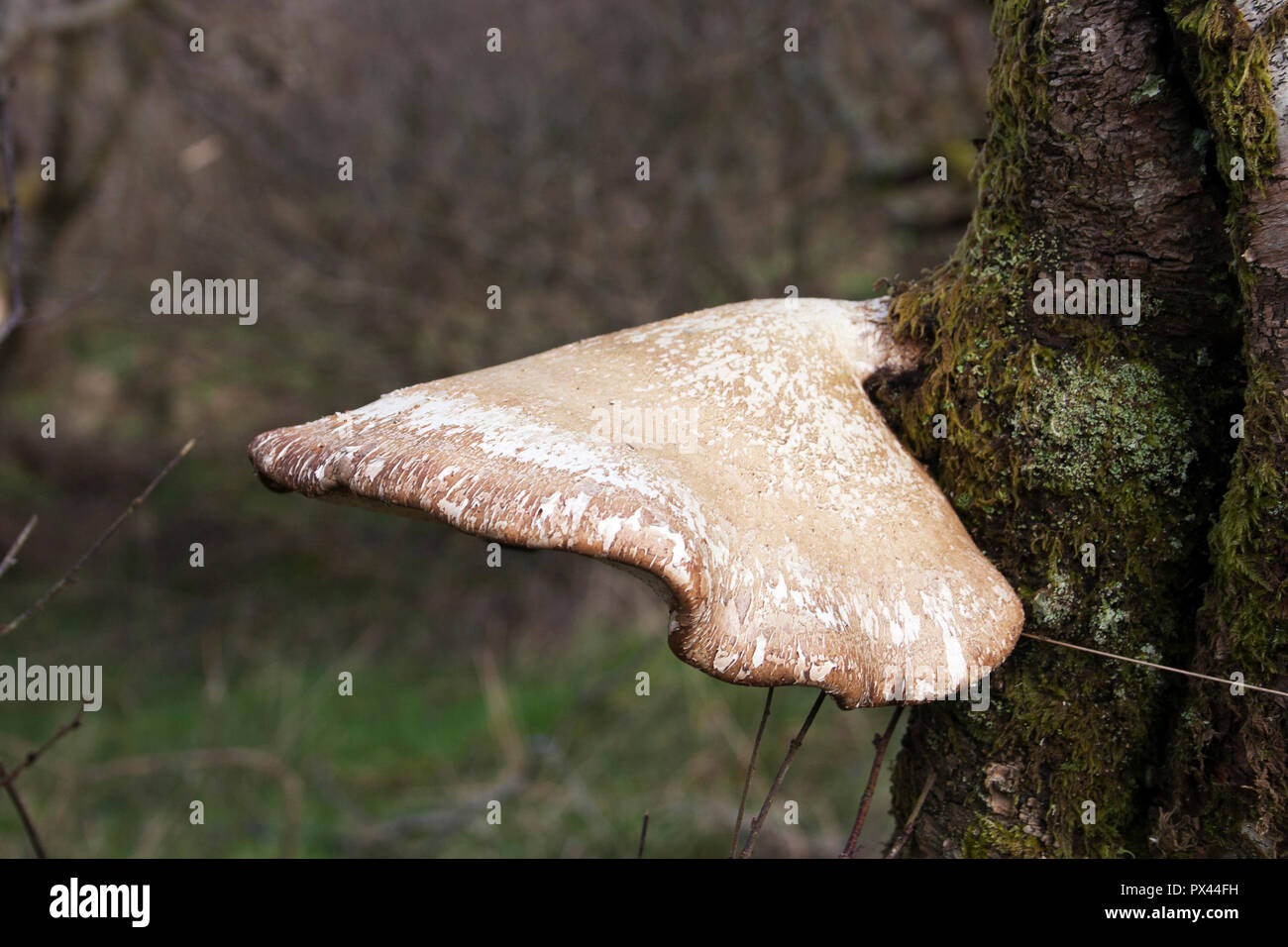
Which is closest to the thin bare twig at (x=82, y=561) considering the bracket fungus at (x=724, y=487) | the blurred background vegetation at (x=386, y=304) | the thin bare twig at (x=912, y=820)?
the bracket fungus at (x=724, y=487)

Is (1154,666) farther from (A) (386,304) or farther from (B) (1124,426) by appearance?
(A) (386,304)

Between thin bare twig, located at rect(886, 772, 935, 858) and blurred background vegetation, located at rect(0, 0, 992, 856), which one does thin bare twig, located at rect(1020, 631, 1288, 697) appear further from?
blurred background vegetation, located at rect(0, 0, 992, 856)

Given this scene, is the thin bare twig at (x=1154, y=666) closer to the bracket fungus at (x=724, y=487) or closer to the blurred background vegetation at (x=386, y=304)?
the bracket fungus at (x=724, y=487)

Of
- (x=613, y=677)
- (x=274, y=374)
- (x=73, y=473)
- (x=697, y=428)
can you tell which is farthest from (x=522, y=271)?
(x=697, y=428)

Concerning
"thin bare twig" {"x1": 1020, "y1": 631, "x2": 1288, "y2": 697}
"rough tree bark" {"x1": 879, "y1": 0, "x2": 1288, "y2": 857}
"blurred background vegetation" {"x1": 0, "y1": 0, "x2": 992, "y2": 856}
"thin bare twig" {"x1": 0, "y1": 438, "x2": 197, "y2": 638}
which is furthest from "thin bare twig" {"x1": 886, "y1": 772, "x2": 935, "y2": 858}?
"blurred background vegetation" {"x1": 0, "y1": 0, "x2": 992, "y2": 856}
